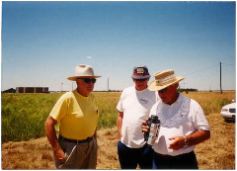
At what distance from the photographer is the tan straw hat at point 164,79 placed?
3.11 metres

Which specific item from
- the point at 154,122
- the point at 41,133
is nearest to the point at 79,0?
the point at 154,122

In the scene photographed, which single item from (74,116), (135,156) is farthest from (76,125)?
(135,156)

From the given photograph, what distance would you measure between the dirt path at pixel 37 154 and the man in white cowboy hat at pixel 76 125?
1.41 meters

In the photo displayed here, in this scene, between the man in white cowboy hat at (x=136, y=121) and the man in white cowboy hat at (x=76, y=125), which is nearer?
the man in white cowboy hat at (x=76, y=125)

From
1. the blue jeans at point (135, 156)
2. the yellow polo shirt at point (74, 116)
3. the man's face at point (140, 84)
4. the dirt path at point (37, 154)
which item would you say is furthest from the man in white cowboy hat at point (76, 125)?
the dirt path at point (37, 154)

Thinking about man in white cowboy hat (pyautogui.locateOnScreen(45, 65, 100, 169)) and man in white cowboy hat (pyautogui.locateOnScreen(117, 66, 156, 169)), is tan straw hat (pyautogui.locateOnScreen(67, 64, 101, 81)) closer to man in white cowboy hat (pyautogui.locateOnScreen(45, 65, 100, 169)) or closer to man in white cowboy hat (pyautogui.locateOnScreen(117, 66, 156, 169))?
man in white cowboy hat (pyautogui.locateOnScreen(45, 65, 100, 169))

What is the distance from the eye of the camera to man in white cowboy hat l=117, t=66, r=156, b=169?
3742mm

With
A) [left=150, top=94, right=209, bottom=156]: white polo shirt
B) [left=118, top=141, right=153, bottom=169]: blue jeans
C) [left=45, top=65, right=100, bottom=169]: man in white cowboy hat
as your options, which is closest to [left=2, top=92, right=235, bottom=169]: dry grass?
[left=45, top=65, right=100, bottom=169]: man in white cowboy hat

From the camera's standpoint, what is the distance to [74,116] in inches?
137

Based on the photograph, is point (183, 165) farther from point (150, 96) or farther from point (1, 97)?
point (1, 97)

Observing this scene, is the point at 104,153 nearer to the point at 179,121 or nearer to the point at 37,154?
the point at 37,154

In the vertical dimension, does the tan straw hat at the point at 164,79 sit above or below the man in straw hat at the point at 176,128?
above

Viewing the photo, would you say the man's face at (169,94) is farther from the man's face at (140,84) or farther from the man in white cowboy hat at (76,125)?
the man in white cowboy hat at (76,125)

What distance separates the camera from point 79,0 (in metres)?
4.58
